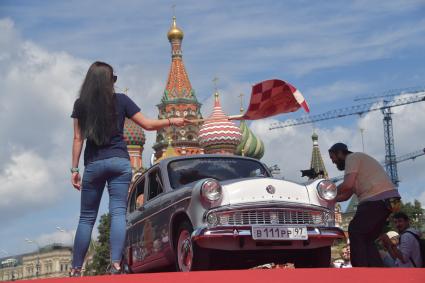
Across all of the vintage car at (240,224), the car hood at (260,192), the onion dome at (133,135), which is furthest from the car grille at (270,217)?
the onion dome at (133,135)

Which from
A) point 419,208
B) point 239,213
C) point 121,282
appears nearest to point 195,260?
point 239,213

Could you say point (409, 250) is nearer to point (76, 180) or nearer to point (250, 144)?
point (76, 180)

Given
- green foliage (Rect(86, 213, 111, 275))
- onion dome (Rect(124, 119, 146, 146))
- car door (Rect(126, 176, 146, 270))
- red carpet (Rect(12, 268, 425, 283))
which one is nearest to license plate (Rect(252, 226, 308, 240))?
car door (Rect(126, 176, 146, 270))

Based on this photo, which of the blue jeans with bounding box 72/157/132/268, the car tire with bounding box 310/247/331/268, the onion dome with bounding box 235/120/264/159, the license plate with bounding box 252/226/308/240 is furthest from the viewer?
the onion dome with bounding box 235/120/264/159

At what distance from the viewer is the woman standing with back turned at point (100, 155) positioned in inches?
278

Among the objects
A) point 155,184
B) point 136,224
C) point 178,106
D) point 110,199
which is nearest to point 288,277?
point 110,199

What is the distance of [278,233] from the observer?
7.89 m

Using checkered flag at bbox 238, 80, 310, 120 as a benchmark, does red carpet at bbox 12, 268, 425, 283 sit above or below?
below

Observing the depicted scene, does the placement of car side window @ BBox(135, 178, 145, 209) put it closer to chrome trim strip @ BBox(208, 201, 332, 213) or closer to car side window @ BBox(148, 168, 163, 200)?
car side window @ BBox(148, 168, 163, 200)

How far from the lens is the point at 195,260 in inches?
313

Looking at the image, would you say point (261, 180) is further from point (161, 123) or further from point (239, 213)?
point (161, 123)

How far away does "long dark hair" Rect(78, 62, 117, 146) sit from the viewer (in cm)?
712

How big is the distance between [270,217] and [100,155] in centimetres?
196

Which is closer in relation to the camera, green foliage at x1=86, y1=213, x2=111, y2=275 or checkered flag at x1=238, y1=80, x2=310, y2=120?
checkered flag at x1=238, y1=80, x2=310, y2=120
